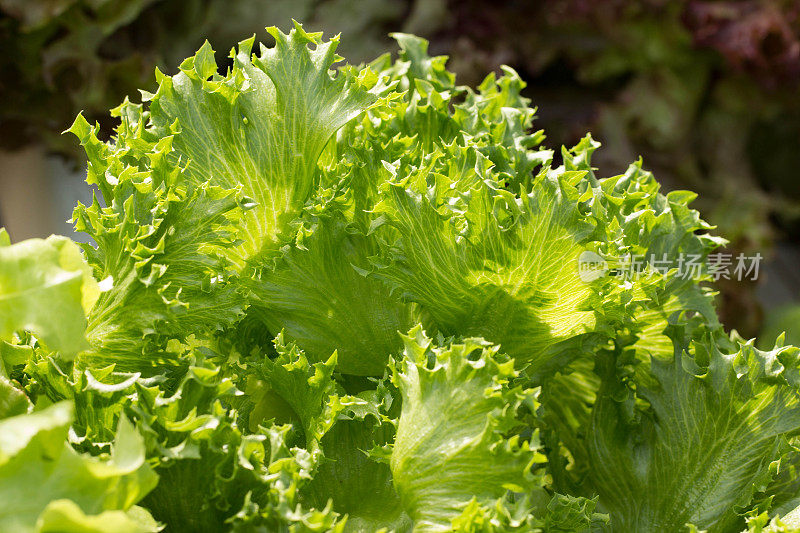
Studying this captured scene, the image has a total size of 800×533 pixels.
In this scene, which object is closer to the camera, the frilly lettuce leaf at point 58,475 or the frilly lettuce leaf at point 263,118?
the frilly lettuce leaf at point 58,475

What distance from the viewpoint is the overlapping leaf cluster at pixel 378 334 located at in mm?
582

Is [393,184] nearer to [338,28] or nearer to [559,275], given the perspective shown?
[559,275]

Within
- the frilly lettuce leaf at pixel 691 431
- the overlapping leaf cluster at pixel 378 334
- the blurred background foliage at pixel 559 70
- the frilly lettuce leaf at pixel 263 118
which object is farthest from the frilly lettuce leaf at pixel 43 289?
the blurred background foliage at pixel 559 70

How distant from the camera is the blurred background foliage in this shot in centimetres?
190

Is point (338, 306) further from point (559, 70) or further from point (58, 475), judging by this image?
point (559, 70)

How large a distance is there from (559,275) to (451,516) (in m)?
0.20

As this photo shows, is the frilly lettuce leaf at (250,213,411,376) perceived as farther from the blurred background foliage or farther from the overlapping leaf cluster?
the blurred background foliage

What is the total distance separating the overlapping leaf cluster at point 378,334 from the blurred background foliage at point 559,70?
1.32 meters

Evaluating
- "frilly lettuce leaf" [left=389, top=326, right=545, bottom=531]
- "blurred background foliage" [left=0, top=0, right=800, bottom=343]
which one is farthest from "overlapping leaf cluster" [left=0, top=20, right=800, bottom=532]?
"blurred background foliage" [left=0, top=0, right=800, bottom=343]

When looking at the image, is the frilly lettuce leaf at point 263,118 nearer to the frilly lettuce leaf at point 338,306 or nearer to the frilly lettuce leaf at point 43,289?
the frilly lettuce leaf at point 338,306

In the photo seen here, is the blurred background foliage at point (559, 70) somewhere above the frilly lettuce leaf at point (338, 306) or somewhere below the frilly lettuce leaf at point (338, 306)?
above

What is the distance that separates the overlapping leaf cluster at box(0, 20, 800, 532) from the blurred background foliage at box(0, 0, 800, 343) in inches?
52.0

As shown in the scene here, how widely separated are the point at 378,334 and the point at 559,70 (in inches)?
79.4

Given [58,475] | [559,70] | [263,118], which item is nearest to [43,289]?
[58,475]
